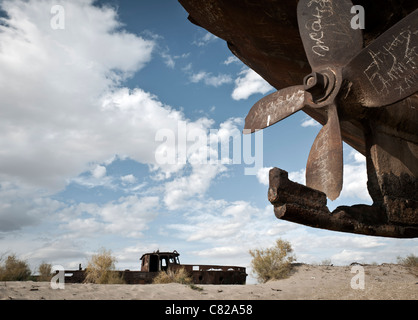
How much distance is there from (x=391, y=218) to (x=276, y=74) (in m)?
3.53

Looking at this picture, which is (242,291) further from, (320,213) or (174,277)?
(320,213)

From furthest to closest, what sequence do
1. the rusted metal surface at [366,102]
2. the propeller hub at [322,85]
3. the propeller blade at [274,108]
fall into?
1. the propeller blade at [274,108]
2. the propeller hub at [322,85]
3. the rusted metal surface at [366,102]

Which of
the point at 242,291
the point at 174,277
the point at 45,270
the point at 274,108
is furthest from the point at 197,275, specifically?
the point at 274,108

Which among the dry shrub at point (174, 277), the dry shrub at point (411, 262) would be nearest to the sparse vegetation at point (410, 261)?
the dry shrub at point (411, 262)

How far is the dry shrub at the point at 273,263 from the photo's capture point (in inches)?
555

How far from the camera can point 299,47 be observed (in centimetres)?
587

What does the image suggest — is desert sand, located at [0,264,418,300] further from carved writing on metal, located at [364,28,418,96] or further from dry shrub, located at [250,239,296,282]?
carved writing on metal, located at [364,28,418,96]

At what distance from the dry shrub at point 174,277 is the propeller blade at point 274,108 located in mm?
8470

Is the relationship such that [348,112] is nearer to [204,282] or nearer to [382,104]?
[382,104]

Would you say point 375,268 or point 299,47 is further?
point 375,268

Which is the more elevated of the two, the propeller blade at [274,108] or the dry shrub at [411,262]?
the propeller blade at [274,108]

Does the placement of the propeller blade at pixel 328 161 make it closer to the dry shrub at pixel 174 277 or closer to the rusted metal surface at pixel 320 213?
the rusted metal surface at pixel 320 213

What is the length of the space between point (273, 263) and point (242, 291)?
15.4 feet
